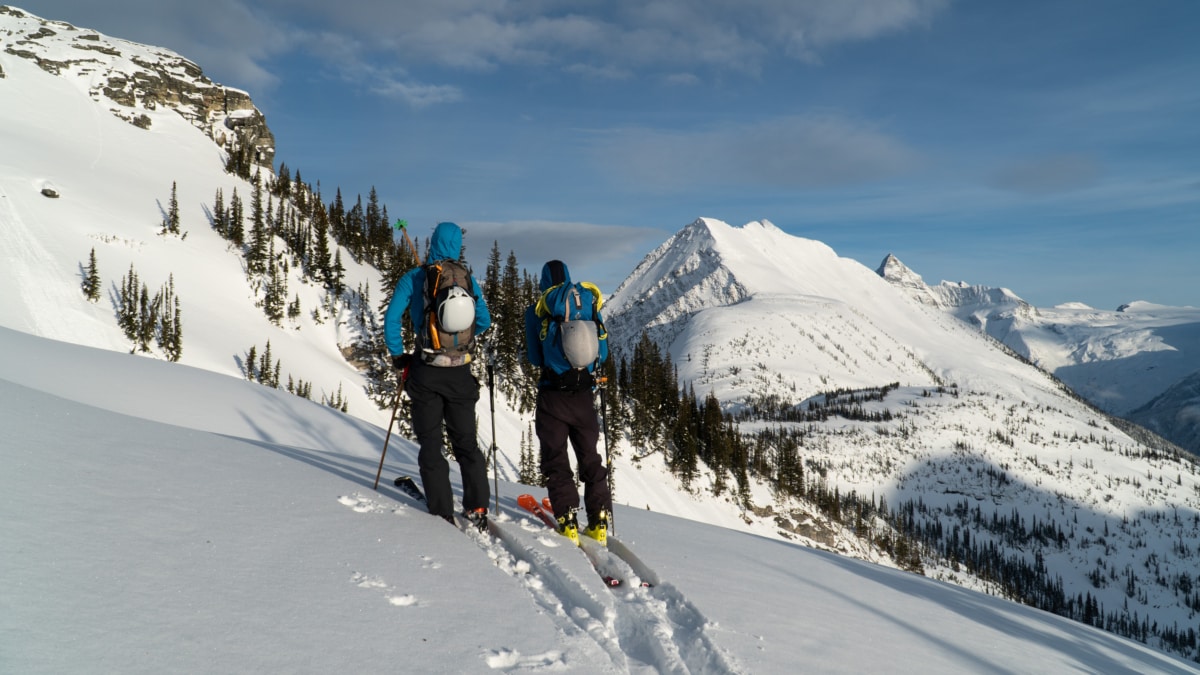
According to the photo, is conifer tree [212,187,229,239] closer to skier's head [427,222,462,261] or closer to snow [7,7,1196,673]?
snow [7,7,1196,673]

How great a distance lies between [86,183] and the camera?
68.2m

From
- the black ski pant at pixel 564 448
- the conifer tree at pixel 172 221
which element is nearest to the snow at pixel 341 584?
the black ski pant at pixel 564 448

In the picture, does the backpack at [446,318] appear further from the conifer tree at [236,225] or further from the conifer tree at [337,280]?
the conifer tree at [236,225]

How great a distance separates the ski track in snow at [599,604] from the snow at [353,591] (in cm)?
2

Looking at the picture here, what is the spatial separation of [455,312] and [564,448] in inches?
90.6

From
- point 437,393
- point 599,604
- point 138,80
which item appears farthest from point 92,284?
point 138,80

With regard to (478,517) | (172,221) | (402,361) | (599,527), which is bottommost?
(599,527)

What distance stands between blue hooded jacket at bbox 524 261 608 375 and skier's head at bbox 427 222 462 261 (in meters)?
1.17

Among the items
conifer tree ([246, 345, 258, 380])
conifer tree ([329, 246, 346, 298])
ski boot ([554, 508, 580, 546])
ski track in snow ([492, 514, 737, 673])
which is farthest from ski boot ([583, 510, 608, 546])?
conifer tree ([329, 246, 346, 298])

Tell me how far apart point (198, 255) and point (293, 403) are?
2256 inches

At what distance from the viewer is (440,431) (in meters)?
7.18

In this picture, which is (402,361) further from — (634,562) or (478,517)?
(634,562)

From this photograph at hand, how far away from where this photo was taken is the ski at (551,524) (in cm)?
603

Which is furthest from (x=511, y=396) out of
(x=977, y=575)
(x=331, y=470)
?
(x=977, y=575)
